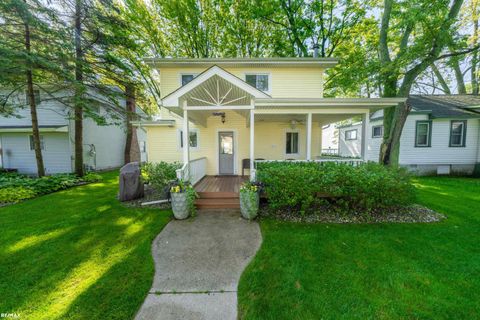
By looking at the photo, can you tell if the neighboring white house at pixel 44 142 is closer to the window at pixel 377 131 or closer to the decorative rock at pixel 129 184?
the decorative rock at pixel 129 184

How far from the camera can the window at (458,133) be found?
10.5m

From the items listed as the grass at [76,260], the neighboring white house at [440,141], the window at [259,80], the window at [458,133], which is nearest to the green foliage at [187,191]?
the grass at [76,260]

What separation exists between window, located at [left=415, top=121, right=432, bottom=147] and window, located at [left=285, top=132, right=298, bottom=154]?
25.2ft

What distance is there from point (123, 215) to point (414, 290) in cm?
645

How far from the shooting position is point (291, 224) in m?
4.49

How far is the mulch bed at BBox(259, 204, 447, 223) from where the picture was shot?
468 cm

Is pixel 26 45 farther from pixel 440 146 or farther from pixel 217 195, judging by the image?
pixel 440 146

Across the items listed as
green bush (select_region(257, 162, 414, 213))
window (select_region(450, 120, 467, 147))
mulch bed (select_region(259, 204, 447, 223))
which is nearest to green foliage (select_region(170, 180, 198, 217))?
mulch bed (select_region(259, 204, 447, 223))

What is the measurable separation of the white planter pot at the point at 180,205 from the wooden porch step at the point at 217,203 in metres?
0.62

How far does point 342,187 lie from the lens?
15.4 ft

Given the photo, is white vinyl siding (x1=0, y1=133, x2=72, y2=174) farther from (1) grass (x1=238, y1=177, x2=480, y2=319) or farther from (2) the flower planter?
(1) grass (x1=238, y1=177, x2=480, y2=319)

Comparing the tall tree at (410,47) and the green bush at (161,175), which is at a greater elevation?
the tall tree at (410,47)

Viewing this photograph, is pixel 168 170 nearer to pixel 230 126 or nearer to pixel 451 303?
pixel 230 126

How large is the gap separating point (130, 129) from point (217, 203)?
10554 mm
